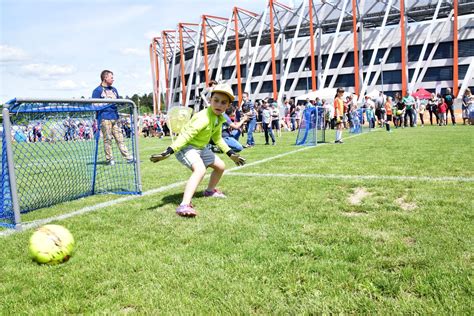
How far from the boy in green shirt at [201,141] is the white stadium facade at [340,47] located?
127 feet

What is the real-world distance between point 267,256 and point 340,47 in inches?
1972

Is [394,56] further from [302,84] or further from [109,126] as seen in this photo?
[109,126]

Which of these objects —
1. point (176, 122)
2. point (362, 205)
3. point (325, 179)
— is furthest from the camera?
point (176, 122)

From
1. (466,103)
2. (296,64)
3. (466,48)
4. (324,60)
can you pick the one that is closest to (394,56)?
(466,48)

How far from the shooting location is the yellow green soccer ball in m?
3.21

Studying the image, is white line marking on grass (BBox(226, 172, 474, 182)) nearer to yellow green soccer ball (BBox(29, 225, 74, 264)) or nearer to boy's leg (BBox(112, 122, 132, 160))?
boy's leg (BBox(112, 122, 132, 160))

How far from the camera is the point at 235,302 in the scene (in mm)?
2436

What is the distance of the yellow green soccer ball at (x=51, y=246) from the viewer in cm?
321

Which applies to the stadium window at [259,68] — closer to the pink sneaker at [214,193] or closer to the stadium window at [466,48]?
the stadium window at [466,48]

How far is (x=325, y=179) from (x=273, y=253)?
3.34 meters

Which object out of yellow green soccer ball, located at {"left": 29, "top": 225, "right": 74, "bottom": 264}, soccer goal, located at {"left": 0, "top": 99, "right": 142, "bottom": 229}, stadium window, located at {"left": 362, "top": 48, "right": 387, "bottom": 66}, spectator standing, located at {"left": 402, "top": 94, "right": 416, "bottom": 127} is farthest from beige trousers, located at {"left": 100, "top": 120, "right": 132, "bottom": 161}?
stadium window, located at {"left": 362, "top": 48, "right": 387, "bottom": 66}

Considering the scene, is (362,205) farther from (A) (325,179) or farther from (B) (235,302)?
(B) (235,302)

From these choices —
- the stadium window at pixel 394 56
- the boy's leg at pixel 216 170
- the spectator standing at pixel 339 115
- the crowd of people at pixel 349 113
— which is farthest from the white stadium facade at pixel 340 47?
the boy's leg at pixel 216 170

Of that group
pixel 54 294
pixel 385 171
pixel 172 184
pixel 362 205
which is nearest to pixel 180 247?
pixel 54 294
